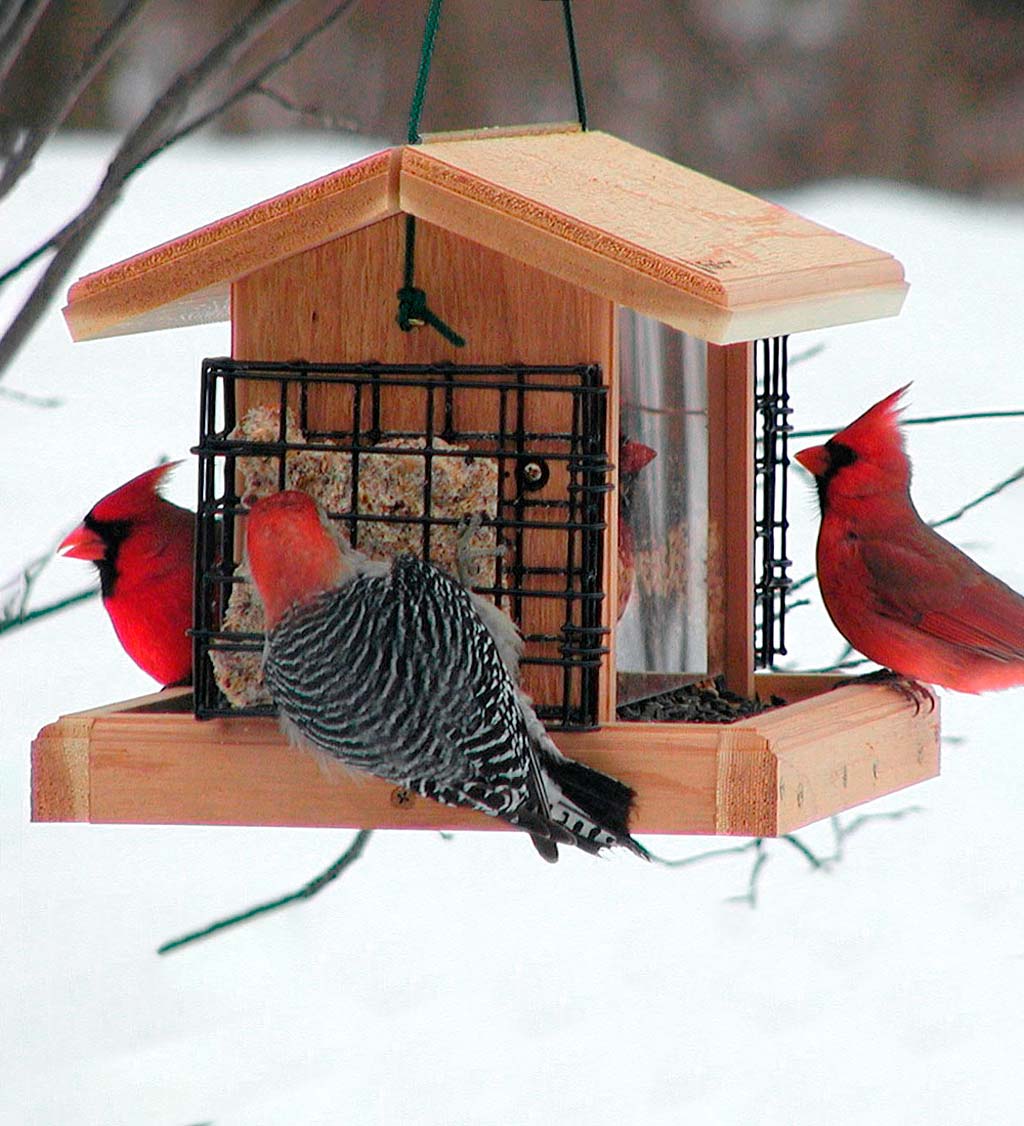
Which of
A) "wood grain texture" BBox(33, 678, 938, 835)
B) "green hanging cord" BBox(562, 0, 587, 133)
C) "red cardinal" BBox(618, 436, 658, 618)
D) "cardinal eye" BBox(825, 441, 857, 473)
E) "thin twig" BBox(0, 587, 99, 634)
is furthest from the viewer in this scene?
"cardinal eye" BBox(825, 441, 857, 473)

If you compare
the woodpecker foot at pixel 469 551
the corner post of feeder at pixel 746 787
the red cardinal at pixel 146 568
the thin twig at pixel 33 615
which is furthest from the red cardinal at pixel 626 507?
the thin twig at pixel 33 615

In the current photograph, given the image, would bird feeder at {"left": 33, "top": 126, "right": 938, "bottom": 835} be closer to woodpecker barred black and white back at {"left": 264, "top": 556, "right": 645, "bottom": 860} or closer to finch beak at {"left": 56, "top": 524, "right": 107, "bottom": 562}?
woodpecker barred black and white back at {"left": 264, "top": 556, "right": 645, "bottom": 860}

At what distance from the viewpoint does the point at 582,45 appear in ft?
26.5

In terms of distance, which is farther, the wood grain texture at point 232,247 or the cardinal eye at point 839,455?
the cardinal eye at point 839,455

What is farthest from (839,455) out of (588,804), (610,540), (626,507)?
(588,804)

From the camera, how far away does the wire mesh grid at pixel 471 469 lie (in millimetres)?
2539

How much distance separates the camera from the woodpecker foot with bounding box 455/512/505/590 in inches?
100

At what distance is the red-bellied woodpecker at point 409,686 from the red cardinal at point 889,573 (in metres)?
1.03

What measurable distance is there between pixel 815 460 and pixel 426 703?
4.15 ft

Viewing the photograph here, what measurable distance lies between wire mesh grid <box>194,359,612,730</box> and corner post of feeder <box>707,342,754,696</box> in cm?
71

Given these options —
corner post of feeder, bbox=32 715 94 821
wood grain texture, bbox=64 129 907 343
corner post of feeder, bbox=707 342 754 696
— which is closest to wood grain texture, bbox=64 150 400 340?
wood grain texture, bbox=64 129 907 343

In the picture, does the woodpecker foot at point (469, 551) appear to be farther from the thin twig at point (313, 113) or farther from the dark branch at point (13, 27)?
the dark branch at point (13, 27)

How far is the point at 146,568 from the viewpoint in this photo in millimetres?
3252

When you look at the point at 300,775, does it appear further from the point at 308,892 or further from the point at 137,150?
the point at 137,150
